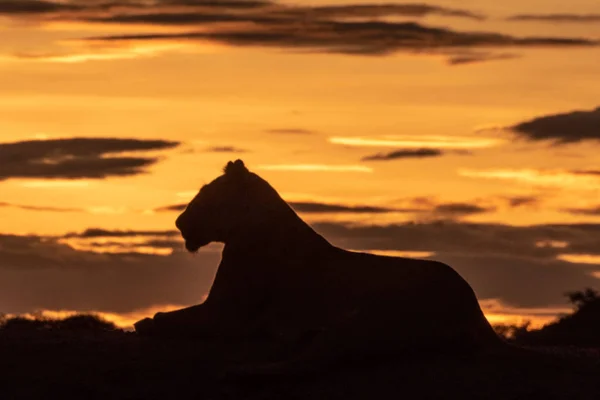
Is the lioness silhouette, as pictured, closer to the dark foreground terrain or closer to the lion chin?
the lion chin

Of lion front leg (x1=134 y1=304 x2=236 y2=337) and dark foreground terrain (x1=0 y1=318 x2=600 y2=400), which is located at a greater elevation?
lion front leg (x1=134 y1=304 x2=236 y2=337)

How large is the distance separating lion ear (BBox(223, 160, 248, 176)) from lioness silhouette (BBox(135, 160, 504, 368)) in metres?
0.01

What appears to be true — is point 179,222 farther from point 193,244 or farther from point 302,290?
point 302,290

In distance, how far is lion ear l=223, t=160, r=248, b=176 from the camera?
2494 cm

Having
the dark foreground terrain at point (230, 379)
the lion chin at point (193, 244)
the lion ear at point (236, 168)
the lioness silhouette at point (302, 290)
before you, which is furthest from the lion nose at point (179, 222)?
the dark foreground terrain at point (230, 379)

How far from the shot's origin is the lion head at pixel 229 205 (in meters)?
24.8

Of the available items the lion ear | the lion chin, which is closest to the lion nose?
the lion chin

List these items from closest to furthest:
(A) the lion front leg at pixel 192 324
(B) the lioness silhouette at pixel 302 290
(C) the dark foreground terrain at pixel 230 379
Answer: (C) the dark foreground terrain at pixel 230 379 < (B) the lioness silhouette at pixel 302 290 < (A) the lion front leg at pixel 192 324

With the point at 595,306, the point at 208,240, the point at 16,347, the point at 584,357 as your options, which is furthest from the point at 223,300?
the point at 595,306

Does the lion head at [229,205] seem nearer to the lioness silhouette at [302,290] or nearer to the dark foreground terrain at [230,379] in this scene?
the lioness silhouette at [302,290]

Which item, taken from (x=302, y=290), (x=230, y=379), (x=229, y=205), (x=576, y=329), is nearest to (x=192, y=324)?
(x=302, y=290)

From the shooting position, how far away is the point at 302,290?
78.0ft

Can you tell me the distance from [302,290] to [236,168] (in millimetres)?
2208

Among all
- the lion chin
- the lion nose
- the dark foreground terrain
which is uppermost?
the lion nose
